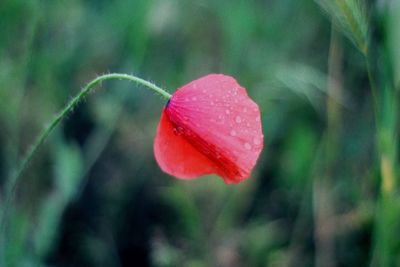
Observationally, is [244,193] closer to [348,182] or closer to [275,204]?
[275,204]

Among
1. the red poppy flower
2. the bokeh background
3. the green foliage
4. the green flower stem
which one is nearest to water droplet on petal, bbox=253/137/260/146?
the red poppy flower

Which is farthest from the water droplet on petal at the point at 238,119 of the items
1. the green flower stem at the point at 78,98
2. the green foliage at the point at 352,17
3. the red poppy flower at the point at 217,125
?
the green foliage at the point at 352,17

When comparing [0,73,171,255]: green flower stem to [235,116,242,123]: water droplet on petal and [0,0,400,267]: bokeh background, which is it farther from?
[0,0,400,267]: bokeh background

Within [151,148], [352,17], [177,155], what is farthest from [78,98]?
[151,148]

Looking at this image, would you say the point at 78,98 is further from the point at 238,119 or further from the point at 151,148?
the point at 151,148

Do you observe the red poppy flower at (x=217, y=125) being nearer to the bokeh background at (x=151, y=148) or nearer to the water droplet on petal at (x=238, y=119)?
the water droplet on petal at (x=238, y=119)

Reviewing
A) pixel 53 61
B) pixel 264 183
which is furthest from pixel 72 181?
pixel 264 183
